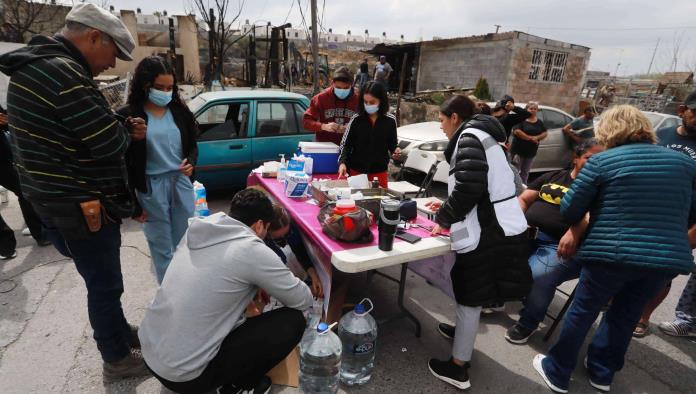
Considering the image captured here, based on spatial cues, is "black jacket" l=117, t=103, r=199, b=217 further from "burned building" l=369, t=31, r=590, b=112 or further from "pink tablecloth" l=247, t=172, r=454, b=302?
"burned building" l=369, t=31, r=590, b=112

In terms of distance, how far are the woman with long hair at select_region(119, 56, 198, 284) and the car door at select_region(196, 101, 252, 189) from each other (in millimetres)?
2112

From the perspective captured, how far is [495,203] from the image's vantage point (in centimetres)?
200

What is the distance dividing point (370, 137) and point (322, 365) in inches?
77.6

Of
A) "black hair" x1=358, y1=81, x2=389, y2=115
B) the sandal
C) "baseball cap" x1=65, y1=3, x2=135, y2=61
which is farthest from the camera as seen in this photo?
"black hair" x1=358, y1=81, x2=389, y2=115

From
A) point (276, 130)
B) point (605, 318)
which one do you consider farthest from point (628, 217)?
point (276, 130)

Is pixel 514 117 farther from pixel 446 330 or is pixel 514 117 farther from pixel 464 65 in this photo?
pixel 464 65

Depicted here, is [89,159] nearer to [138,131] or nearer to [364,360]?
[138,131]

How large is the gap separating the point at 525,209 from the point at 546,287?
24.1 inches

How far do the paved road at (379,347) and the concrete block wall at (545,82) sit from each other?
11.2m

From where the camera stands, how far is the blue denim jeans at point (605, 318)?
199 cm

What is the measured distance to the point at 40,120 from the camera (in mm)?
1595

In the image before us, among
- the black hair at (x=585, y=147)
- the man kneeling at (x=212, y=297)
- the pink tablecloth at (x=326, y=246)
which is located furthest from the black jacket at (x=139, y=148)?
the black hair at (x=585, y=147)

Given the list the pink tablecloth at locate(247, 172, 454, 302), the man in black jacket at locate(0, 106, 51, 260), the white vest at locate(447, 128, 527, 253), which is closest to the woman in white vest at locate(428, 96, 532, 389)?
the white vest at locate(447, 128, 527, 253)

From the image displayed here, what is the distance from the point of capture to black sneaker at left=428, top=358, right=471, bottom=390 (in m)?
Result: 2.21
